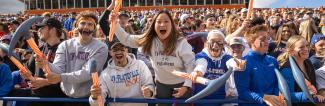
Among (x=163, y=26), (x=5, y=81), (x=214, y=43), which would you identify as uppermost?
(x=163, y=26)

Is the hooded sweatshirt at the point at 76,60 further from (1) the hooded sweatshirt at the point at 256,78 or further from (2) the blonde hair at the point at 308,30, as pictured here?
(2) the blonde hair at the point at 308,30

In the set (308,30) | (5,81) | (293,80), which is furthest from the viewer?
(308,30)

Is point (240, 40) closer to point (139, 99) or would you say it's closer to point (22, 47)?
point (139, 99)

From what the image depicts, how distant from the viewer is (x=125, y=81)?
539cm

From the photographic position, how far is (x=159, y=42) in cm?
527

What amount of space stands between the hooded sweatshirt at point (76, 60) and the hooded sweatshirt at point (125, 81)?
15 centimetres

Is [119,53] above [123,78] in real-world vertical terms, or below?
above

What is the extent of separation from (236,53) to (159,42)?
33.6 inches

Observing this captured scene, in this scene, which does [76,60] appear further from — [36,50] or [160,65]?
[160,65]

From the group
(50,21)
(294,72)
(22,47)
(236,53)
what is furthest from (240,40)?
(22,47)

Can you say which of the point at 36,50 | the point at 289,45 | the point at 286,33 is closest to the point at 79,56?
the point at 36,50

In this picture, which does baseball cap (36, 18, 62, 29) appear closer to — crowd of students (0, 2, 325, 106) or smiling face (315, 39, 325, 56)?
crowd of students (0, 2, 325, 106)

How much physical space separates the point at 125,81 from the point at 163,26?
2.54 feet

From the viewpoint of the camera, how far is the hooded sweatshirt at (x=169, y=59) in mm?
5102
